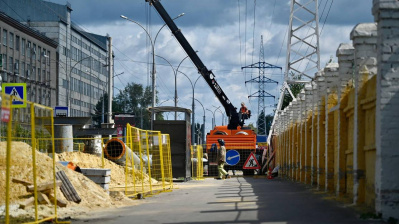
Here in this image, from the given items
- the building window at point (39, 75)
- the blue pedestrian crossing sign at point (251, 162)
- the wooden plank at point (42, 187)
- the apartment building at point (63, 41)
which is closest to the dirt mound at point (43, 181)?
the wooden plank at point (42, 187)

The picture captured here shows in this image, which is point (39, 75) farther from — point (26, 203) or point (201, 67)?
point (26, 203)

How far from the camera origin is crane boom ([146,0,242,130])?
47.5m

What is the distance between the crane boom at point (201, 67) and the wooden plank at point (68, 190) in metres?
29.9

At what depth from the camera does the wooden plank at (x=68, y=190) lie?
1764 cm

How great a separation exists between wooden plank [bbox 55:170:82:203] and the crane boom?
29.9 m

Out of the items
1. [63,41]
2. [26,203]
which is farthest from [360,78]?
[63,41]

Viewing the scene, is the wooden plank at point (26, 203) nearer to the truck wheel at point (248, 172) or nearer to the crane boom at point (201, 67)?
the crane boom at point (201, 67)

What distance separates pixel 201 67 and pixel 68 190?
3226 cm

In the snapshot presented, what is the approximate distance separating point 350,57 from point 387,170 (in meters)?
6.81

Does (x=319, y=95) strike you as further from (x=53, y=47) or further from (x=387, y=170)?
(x=53, y=47)

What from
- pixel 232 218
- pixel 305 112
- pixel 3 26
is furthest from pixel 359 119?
pixel 3 26

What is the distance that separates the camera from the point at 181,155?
123 ft

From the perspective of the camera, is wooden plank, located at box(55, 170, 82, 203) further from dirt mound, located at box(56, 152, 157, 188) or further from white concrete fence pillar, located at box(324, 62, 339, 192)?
dirt mound, located at box(56, 152, 157, 188)

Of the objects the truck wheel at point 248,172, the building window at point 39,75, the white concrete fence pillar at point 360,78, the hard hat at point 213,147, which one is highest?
the building window at point 39,75
